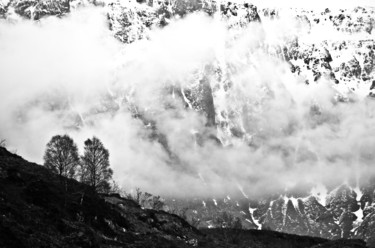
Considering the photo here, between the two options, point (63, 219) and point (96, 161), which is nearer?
point (63, 219)

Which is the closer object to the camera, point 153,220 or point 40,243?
point 40,243

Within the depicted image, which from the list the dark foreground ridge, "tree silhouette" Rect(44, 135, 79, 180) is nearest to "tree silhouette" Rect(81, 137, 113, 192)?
"tree silhouette" Rect(44, 135, 79, 180)

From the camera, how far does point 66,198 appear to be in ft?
284

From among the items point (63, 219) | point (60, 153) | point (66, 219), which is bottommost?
point (63, 219)

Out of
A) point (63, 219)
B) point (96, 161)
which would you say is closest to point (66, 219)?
point (63, 219)

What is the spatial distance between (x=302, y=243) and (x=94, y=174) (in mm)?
101484

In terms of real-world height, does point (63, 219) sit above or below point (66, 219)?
below

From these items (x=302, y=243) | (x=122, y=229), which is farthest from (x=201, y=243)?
(x=302, y=243)

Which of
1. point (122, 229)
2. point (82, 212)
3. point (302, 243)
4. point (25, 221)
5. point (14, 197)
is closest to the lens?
point (25, 221)

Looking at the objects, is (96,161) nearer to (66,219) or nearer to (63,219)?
(66,219)

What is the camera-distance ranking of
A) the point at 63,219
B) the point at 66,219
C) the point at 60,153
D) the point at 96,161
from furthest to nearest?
the point at 96,161 → the point at 60,153 → the point at 66,219 → the point at 63,219

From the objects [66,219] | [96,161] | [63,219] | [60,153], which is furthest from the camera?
[96,161]

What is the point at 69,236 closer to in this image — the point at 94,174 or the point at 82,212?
the point at 82,212

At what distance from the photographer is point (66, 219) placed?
75.8 meters
